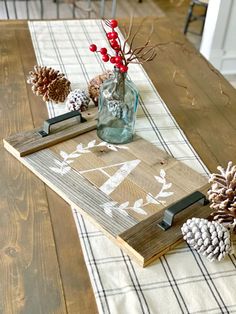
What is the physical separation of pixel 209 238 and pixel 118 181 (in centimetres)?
26

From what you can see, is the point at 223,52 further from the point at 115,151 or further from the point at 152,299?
the point at 152,299

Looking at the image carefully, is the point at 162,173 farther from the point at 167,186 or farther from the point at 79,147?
the point at 79,147

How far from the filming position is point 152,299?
0.71 m

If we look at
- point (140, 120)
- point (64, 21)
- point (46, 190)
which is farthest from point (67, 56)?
point (46, 190)

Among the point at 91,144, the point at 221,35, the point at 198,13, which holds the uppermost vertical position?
the point at 91,144

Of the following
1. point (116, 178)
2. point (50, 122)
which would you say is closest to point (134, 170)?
point (116, 178)

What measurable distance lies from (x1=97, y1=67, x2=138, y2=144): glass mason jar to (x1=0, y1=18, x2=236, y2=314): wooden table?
180 millimetres

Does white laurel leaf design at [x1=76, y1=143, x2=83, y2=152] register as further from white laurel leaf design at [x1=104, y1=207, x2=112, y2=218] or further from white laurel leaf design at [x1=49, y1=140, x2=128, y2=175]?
white laurel leaf design at [x1=104, y1=207, x2=112, y2=218]

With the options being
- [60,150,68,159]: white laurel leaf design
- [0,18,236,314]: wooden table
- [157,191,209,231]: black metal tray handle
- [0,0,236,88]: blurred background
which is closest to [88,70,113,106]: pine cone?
[0,18,236,314]: wooden table

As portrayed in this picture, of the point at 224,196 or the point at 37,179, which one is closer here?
the point at 224,196

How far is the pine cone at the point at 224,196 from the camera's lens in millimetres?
810

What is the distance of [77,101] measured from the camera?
118 cm

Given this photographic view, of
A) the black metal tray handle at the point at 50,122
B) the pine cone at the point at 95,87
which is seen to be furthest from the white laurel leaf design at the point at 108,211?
the pine cone at the point at 95,87

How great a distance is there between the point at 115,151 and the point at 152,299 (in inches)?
17.1
